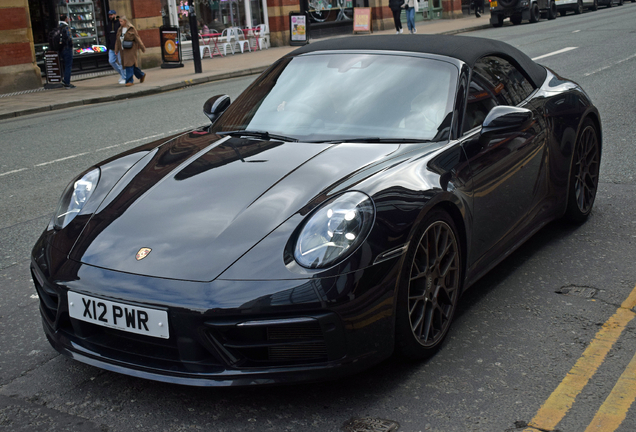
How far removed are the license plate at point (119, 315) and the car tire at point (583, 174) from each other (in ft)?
10.3

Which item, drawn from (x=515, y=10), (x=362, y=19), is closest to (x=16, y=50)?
(x=362, y=19)

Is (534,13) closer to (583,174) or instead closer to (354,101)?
(583,174)

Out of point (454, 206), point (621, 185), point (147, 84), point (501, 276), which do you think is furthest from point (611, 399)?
point (147, 84)

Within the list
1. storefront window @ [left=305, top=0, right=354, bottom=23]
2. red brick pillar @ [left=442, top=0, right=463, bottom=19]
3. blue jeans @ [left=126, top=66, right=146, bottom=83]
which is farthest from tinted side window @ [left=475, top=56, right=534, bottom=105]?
red brick pillar @ [left=442, top=0, right=463, bottom=19]

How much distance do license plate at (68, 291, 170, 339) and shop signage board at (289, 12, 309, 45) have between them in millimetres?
24548

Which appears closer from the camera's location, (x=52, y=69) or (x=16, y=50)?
(x=16, y=50)

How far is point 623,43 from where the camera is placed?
18.5 m

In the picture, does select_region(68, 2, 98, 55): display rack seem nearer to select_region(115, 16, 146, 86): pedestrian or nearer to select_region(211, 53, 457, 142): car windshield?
select_region(115, 16, 146, 86): pedestrian

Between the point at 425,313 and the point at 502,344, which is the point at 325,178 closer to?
the point at 425,313

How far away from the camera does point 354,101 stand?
155 inches

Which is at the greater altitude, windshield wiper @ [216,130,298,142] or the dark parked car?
the dark parked car

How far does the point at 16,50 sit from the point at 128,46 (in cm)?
296

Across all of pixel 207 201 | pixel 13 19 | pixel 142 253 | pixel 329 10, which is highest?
pixel 13 19

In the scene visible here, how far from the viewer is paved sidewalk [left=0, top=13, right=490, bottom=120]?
51.6 ft
